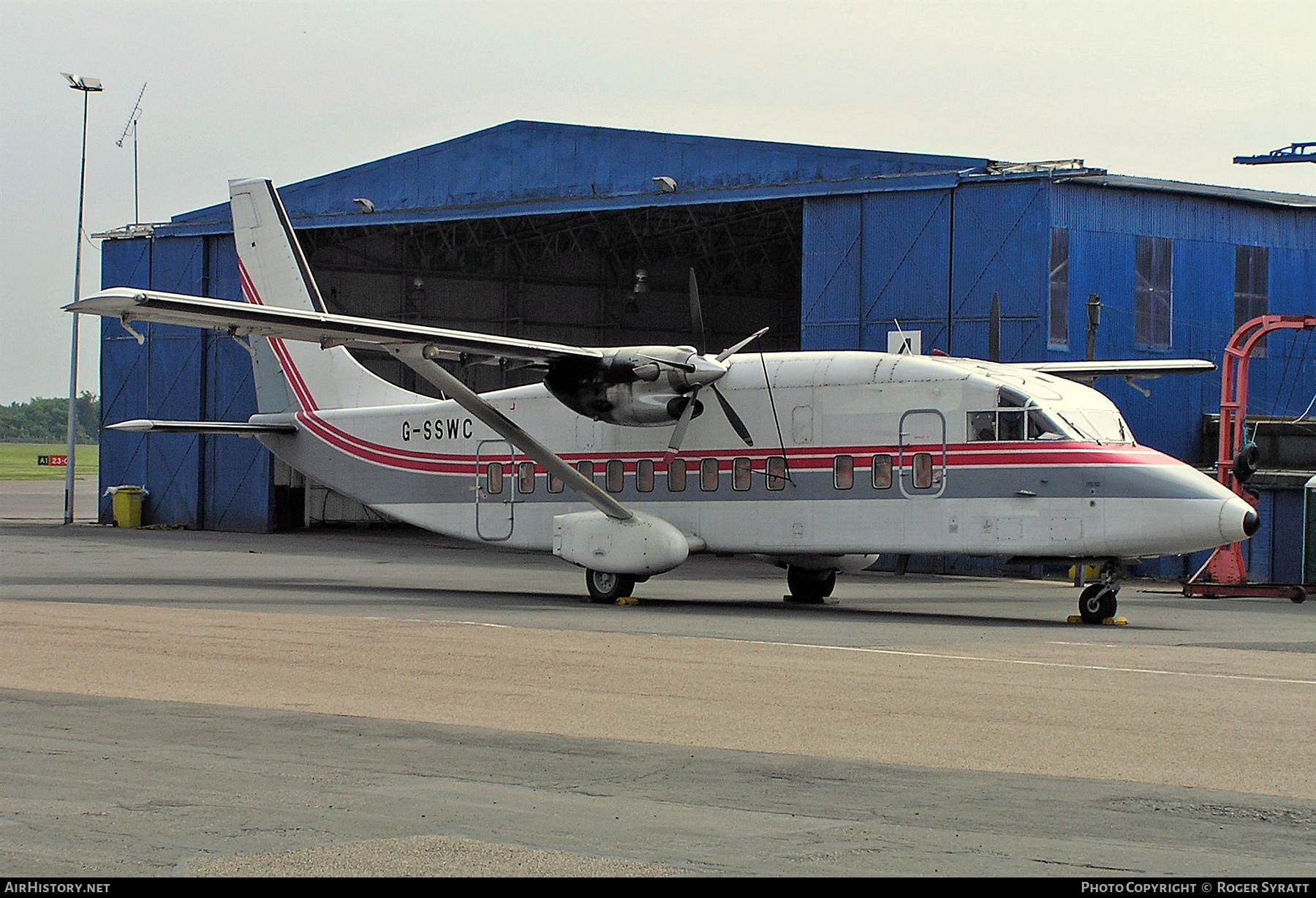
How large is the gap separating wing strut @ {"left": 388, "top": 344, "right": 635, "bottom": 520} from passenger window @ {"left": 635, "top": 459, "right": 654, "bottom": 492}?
1.50 ft

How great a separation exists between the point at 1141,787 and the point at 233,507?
4295 centimetres

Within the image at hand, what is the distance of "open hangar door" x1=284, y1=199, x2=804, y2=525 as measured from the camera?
51469 mm

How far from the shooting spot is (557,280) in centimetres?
5638

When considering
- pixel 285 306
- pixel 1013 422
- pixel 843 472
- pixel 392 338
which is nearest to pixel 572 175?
pixel 285 306

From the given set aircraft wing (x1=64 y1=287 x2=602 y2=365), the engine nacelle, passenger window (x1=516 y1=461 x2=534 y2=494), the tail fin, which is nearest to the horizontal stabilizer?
the tail fin

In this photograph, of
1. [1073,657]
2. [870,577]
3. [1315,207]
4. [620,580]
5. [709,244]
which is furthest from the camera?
[709,244]

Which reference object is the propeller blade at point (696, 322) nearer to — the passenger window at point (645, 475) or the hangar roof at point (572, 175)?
the passenger window at point (645, 475)

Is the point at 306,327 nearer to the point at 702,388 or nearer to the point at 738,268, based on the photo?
the point at 702,388

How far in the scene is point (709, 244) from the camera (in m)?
53.2

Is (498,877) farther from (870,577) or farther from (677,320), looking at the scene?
(677,320)

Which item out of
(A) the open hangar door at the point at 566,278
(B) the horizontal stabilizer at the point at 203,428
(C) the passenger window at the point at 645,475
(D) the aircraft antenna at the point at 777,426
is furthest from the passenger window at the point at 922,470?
(A) the open hangar door at the point at 566,278

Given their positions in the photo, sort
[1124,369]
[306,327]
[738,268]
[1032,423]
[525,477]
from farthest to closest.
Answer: [738,268], [1124,369], [525,477], [306,327], [1032,423]

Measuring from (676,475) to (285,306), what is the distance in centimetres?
1007

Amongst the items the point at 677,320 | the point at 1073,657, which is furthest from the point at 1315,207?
the point at 1073,657
